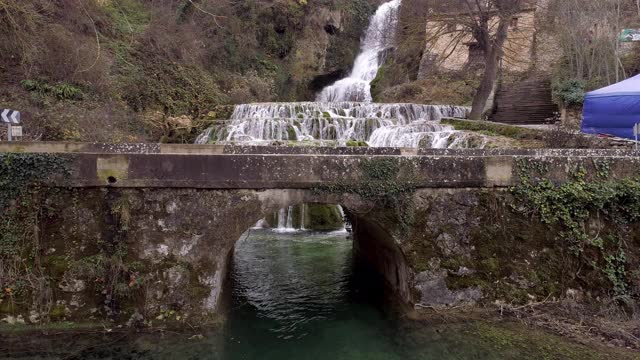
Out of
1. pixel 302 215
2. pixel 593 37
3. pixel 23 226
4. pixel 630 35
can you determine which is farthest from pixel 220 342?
pixel 593 37

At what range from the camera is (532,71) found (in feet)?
85.5

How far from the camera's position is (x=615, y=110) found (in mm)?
13078

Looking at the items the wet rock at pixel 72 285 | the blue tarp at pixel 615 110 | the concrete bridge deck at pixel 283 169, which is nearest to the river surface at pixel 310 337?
the wet rock at pixel 72 285

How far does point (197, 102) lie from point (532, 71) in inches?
798

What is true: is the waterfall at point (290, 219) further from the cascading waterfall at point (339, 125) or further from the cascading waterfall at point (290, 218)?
the cascading waterfall at point (339, 125)

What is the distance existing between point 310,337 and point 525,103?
21.3m

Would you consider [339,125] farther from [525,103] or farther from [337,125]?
[525,103]

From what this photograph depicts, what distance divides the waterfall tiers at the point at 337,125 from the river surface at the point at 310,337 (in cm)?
887

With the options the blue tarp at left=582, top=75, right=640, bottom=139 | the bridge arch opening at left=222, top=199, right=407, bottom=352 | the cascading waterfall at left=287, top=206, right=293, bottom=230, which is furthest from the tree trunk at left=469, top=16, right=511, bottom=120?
the bridge arch opening at left=222, top=199, right=407, bottom=352

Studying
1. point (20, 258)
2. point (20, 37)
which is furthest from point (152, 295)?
point (20, 37)

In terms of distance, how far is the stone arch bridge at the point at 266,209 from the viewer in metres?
5.14

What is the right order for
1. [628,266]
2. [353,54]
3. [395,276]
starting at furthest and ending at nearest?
[353,54] < [395,276] < [628,266]

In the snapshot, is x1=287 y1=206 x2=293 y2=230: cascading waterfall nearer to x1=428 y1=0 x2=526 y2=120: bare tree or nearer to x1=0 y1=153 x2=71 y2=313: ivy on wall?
x1=0 y1=153 x2=71 y2=313: ivy on wall

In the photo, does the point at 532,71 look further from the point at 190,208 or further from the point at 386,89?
the point at 190,208
